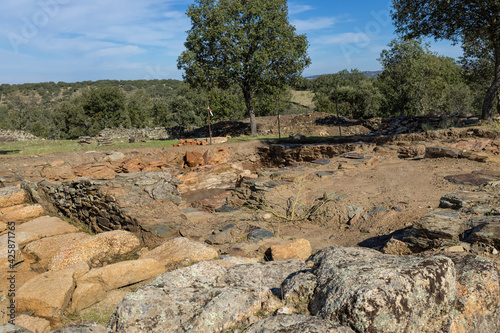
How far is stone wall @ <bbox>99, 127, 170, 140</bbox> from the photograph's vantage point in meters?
26.0

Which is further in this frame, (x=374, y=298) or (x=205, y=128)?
(x=205, y=128)

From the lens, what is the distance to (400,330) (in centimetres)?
197

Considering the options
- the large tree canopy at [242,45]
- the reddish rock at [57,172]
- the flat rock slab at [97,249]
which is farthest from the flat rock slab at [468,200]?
the large tree canopy at [242,45]

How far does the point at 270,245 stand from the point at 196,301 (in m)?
3.01

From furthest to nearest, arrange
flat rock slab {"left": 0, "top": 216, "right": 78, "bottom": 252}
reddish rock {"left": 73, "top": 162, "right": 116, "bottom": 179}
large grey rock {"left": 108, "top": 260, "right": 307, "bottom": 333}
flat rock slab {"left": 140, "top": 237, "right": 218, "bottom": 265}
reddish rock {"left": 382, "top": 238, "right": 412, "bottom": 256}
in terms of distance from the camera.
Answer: reddish rock {"left": 73, "top": 162, "right": 116, "bottom": 179}, flat rock slab {"left": 0, "top": 216, "right": 78, "bottom": 252}, flat rock slab {"left": 140, "top": 237, "right": 218, "bottom": 265}, reddish rock {"left": 382, "top": 238, "right": 412, "bottom": 256}, large grey rock {"left": 108, "top": 260, "right": 307, "bottom": 333}

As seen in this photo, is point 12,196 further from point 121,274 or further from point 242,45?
point 242,45

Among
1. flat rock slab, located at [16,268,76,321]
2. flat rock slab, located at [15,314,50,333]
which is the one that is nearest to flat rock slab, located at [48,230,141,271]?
flat rock slab, located at [16,268,76,321]

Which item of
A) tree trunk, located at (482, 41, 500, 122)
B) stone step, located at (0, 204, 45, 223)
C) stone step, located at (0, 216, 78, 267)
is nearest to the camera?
stone step, located at (0, 216, 78, 267)

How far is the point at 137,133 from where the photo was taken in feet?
88.3

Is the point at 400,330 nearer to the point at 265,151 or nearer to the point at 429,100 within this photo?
the point at 265,151

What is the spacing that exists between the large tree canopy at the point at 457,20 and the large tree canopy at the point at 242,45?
6362 mm

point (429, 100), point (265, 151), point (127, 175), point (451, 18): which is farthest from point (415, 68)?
point (127, 175)

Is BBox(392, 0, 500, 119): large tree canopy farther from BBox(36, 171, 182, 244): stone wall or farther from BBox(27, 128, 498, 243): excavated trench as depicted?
BBox(36, 171, 182, 244): stone wall

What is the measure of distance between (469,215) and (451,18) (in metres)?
13.3
